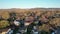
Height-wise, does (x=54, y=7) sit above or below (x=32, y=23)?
above

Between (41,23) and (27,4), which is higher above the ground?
(27,4)

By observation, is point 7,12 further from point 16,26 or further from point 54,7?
point 54,7

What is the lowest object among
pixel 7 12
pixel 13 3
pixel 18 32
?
pixel 18 32

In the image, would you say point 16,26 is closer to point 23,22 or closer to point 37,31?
point 23,22

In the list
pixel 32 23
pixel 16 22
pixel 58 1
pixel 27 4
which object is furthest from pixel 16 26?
pixel 58 1

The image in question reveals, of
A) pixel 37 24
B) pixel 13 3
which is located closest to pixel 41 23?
pixel 37 24

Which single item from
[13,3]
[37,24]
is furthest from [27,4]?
[37,24]

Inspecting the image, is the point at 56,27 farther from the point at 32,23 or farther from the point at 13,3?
the point at 13,3
